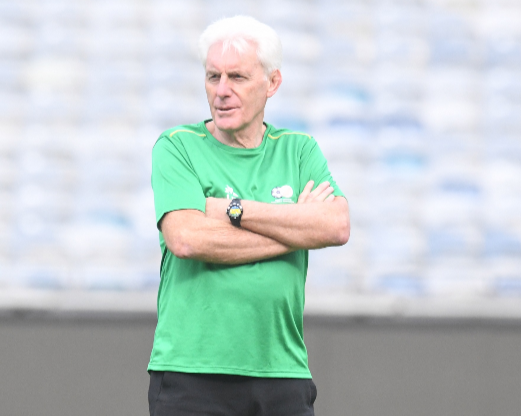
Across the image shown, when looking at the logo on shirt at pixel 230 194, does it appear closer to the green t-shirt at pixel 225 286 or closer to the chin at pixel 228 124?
the green t-shirt at pixel 225 286

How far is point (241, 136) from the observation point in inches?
105

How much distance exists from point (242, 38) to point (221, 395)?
110cm

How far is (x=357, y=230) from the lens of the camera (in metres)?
4.21

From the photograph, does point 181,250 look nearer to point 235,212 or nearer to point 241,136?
point 235,212

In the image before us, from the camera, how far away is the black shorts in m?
2.36

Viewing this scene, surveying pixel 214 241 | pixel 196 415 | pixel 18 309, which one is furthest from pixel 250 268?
pixel 18 309

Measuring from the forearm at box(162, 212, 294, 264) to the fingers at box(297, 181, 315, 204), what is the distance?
20 cm

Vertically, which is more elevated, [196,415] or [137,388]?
[196,415]

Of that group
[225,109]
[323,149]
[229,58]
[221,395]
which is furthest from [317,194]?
[323,149]

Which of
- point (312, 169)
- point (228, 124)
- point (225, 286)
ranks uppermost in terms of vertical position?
point (228, 124)

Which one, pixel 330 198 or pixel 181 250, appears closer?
pixel 181 250

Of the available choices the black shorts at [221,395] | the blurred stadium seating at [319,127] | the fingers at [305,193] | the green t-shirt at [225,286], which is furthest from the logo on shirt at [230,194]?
the blurred stadium seating at [319,127]

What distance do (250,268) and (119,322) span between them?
1.89 m

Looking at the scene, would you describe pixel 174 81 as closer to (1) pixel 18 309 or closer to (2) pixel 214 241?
(1) pixel 18 309
